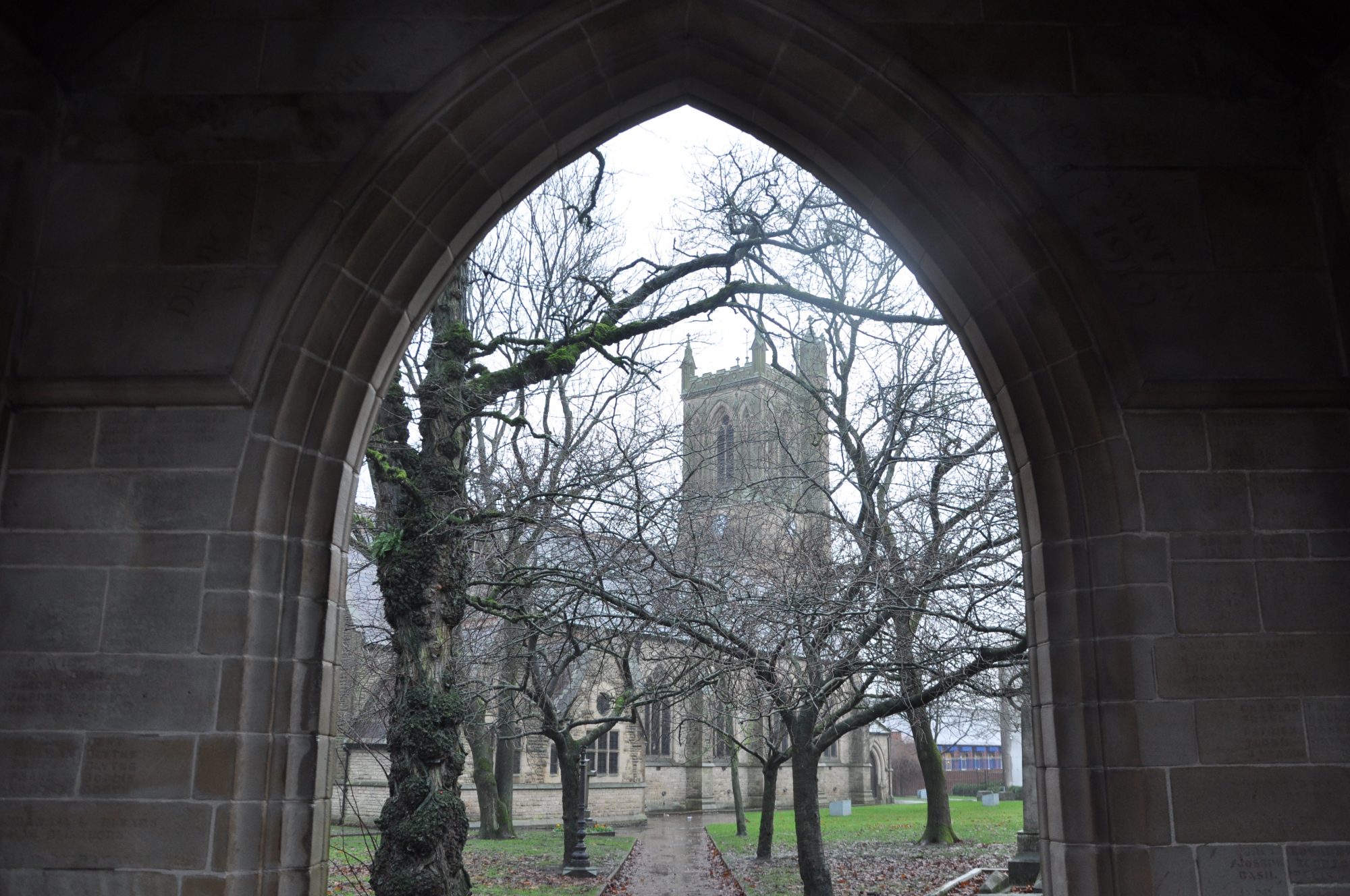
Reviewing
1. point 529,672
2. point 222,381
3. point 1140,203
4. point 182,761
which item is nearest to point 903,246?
point 1140,203

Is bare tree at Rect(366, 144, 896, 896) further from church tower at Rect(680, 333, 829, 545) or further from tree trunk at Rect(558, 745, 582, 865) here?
tree trunk at Rect(558, 745, 582, 865)

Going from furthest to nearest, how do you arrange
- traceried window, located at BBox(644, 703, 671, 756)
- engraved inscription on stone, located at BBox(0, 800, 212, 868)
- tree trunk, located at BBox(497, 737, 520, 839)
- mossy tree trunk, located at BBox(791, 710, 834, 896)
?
traceried window, located at BBox(644, 703, 671, 756)
tree trunk, located at BBox(497, 737, 520, 839)
mossy tree trunk, located at BBox(791, 710, 834, 896)
engraved inscription on stone, located at BBox(0, 800, 212, 868)

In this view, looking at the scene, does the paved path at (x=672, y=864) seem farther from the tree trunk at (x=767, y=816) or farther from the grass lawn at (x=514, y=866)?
the tree trunk at (x=767, y=816)

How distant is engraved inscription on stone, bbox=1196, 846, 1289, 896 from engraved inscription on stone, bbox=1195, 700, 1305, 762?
0.82ft

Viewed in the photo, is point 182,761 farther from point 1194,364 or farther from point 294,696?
point 1194,364

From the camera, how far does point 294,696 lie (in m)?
3.21

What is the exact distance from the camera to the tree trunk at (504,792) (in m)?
19.0

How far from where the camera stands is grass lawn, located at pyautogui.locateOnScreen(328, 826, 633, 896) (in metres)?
11.5

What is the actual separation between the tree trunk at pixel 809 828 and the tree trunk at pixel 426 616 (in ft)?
11.0

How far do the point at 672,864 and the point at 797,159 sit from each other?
1443 centimetres

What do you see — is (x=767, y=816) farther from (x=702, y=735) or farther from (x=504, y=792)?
(x=702, y=735)

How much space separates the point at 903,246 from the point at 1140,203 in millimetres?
785

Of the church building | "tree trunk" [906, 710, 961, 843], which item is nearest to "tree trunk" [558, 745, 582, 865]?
the church building

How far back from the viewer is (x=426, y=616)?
25.1 feet
